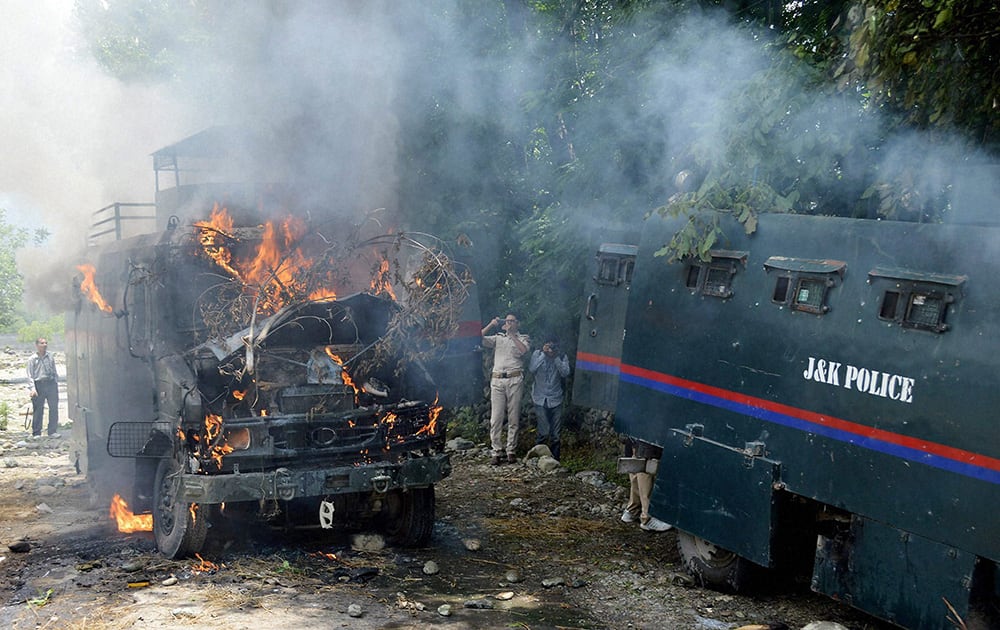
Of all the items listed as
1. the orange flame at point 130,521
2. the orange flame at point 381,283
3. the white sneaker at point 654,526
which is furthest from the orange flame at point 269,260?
the white sneaker at point 654,526

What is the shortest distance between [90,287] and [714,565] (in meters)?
7.69

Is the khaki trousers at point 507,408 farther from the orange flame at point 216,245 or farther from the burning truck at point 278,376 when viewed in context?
the orange flame at point 216,245

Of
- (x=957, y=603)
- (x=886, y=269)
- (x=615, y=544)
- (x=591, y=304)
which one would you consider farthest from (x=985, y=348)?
(x=591, y=304)

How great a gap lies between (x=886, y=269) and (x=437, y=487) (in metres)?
6.90

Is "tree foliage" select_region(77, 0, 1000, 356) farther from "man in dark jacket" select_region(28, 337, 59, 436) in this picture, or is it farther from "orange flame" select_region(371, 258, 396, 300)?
"man in dark jacket" select_region(28, 337, 59, 436)

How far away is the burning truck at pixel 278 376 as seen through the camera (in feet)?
26.0

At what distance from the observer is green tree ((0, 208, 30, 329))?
30.1 m

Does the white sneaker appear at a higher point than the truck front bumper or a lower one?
lower

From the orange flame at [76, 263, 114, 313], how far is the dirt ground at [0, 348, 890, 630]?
2292mm

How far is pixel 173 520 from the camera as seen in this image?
8.30 m

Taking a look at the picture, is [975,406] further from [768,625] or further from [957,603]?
[768,625]

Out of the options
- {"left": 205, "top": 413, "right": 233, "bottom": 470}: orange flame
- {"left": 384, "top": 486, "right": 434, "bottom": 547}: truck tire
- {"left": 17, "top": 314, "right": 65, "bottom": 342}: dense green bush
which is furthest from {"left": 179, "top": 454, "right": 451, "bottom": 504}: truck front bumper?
{"left": 17, "top": 314, "right": 65, "bottom": 342}: dense green bush

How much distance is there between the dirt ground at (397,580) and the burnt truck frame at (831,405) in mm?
526

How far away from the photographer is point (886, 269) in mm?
6109
